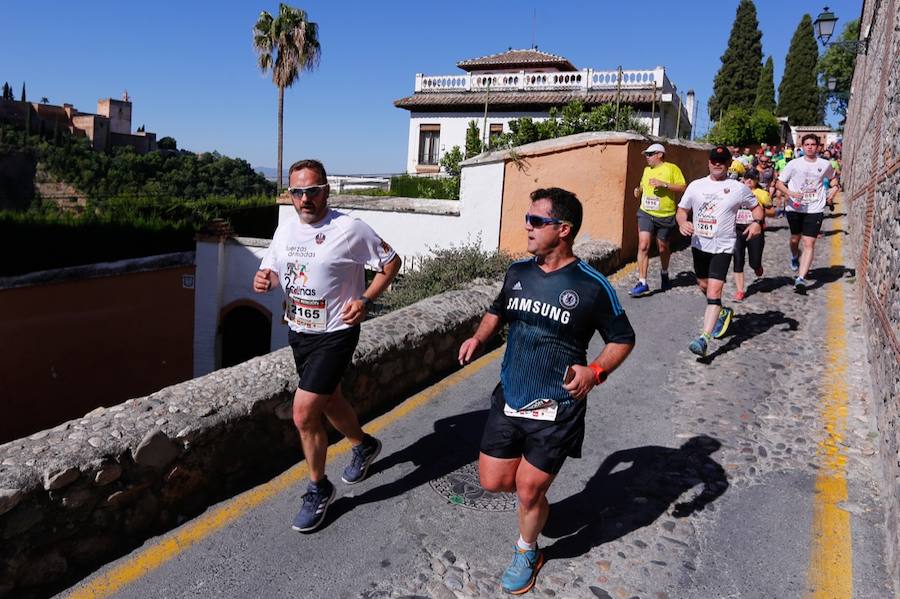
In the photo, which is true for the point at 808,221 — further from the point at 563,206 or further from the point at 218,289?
the point at 218,289

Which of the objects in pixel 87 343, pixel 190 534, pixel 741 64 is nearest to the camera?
pixel 190 534

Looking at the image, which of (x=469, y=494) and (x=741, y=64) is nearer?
(x=469, y=494)

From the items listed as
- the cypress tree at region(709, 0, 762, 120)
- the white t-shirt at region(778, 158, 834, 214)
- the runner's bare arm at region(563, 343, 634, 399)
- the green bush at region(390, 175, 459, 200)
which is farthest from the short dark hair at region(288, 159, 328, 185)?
the cypress tree at region(709, 0, 762, 120)

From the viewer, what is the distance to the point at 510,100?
3444 cm

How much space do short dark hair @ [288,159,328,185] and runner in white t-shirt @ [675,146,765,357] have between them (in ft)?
12.9

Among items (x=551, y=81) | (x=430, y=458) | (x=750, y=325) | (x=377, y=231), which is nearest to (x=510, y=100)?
(x=551, y=81)

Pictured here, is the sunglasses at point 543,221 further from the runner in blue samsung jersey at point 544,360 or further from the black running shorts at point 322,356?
the black running shorts at point 322,356

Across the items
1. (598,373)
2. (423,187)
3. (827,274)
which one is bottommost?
(598,373)

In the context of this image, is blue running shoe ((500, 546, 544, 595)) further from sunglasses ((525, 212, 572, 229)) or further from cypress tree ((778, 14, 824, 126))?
cypress tree ((778, 14, 824, 126))

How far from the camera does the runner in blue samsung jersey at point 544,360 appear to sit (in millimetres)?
3084

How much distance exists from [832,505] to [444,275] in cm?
531

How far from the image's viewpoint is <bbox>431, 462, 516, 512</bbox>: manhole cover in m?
3.97

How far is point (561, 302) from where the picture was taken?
3.08 m

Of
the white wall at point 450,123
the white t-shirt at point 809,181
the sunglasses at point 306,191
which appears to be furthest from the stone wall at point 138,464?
the white wall at point 450,123
